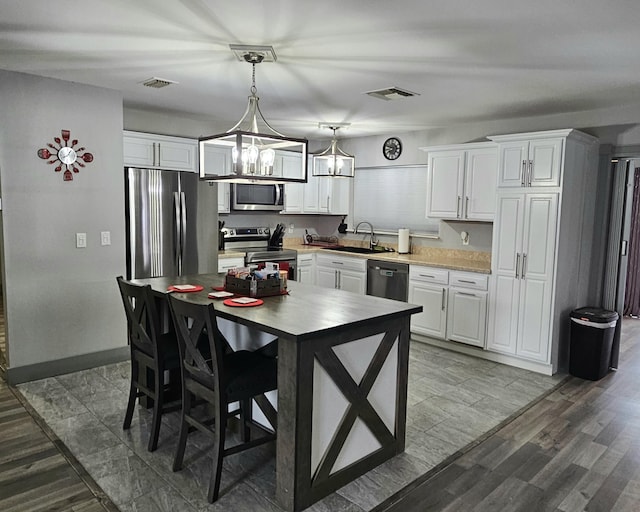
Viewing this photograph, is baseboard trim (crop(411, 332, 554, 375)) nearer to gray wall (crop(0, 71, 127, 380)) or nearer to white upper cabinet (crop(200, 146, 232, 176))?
white upper cabinet (crop(200, 146, 232, 176))

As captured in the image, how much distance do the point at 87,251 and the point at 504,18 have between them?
3550 mm

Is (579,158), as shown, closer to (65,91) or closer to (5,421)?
(65,91)

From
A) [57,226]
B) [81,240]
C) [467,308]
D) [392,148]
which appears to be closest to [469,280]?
[467,308]

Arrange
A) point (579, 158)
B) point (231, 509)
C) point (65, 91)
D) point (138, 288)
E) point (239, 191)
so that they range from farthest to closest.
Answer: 1. point (239, 191)
2. point (579, 158)
3. point (65, 91)
4. point (138, 288)
5. point (231, 509)

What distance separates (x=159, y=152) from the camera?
4.94m

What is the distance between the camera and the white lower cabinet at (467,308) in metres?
4.67

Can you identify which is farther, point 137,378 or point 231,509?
point 137,378

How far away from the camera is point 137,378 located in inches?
126

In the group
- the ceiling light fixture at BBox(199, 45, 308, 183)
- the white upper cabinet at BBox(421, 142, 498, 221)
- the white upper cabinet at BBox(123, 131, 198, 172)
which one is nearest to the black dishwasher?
the white upper cabinet at BBox(421, 142, 498, 221)

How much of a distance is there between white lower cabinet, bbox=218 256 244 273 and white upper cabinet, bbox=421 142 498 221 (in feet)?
7.27

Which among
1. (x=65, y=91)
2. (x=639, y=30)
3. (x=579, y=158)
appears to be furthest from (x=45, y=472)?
(x=579, y=158)

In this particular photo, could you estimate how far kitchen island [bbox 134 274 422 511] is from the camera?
7.43 ft

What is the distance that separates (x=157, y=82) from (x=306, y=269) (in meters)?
3.07

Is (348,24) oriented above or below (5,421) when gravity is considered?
above
